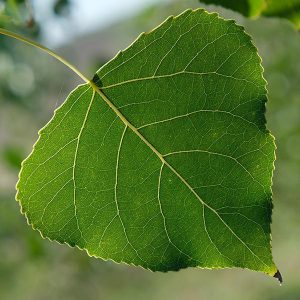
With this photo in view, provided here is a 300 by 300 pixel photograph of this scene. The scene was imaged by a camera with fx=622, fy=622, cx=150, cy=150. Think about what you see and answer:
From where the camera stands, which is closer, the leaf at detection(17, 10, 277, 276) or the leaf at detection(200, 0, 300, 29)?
the leaf at detection(17, 10, 277, 276)

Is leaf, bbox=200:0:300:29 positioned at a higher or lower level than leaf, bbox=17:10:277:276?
higher

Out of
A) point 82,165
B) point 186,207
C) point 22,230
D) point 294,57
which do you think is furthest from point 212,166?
point 294,57

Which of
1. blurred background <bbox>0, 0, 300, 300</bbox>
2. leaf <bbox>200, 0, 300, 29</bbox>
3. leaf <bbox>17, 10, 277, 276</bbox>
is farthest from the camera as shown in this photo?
blurred background <bbox>0, 0, 300, 300</bbox>

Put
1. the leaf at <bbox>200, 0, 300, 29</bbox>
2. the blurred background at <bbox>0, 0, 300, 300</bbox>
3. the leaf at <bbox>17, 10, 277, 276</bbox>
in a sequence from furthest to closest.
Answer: the blurred background at <bbox>0, 0, 300, 300</bbox> < the leaf at <bbox>200, 0, 300, 29</bbox> < the leaf at <bbox>17, 10, 277, 276</bbox>

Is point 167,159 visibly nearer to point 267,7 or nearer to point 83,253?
point 267,7

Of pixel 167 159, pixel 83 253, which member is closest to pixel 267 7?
pixel 167 159
